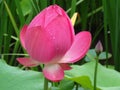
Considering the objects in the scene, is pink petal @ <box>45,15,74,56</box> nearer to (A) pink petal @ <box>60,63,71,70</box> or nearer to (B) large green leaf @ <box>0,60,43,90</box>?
(A) pink petal @ <box>60,63,71,70</box>

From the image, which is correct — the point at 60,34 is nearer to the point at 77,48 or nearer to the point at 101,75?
the point at 77,48

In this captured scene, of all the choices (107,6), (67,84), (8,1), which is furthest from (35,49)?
(8,1)

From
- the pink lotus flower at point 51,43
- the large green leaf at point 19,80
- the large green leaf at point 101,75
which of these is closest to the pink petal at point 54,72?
the pink lotus flower at point 51,43

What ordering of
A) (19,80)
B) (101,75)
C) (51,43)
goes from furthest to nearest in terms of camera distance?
(101,75) < (19,80) < (51,43)

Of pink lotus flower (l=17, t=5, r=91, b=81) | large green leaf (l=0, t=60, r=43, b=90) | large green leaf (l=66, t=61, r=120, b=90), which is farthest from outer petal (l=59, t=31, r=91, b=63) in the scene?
large green leaf (l=66, t=61, r=120, b=90)

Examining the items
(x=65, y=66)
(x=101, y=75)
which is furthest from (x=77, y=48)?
(x=101, y=75)

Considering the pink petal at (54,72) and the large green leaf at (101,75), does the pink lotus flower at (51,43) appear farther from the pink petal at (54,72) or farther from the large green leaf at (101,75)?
the large green leaf at (101,75)
